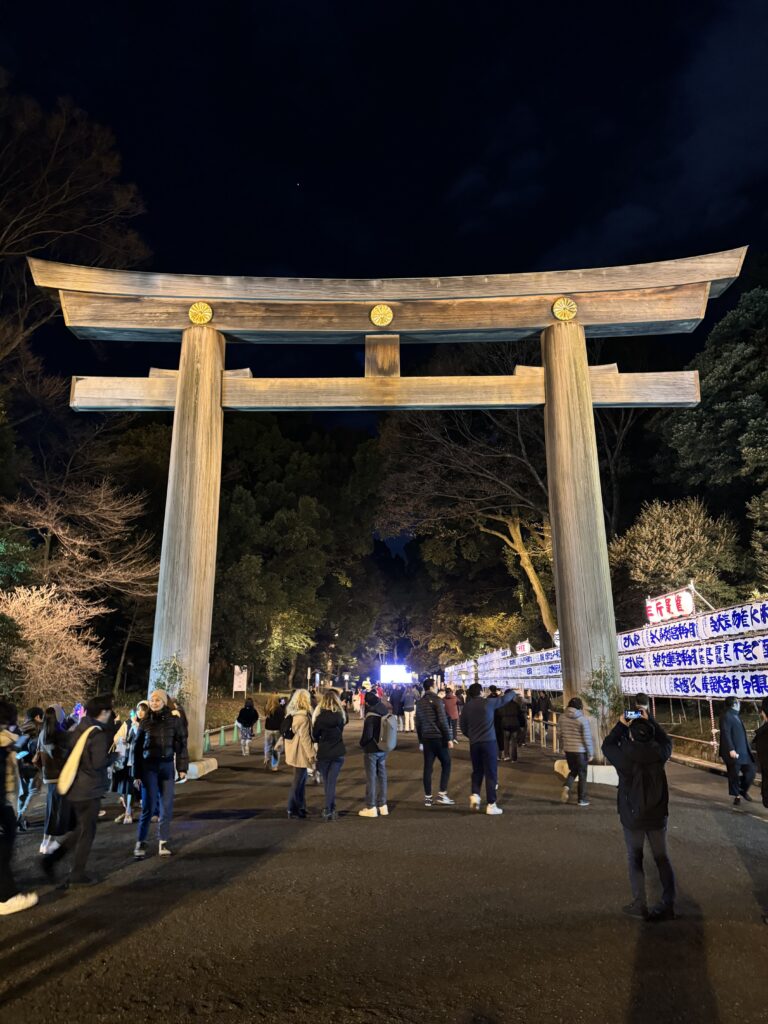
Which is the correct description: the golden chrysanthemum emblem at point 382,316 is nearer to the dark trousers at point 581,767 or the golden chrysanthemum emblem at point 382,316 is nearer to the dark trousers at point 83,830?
the dark trousers at point 581,767

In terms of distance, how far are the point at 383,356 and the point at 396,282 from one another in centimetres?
A: 139

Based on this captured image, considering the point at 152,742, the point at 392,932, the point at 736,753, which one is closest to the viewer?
the point at 392,932

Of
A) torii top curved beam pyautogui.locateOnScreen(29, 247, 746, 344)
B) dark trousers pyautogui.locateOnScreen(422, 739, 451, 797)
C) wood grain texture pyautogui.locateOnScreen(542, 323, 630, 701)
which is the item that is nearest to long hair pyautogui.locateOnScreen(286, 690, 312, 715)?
dark trousers pyautogui.locateOnScreen(422, 739, 451, 797)

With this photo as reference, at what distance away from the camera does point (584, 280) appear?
12.3 meters

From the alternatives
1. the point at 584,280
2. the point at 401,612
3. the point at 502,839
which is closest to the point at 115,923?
the point at 502,839

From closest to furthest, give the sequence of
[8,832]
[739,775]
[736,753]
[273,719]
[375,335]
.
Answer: [8,832] < [736,753] < [739,775] < [273,719] < [375,335]

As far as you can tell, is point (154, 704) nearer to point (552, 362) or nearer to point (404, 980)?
point (404, 980)

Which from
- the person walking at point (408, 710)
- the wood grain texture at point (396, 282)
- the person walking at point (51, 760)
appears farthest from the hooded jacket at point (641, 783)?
the person walking at point (408, 710)

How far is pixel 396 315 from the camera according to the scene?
12688mm

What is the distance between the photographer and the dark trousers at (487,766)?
8070 millimetres

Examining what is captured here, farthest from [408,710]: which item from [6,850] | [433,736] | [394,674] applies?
[394,674]

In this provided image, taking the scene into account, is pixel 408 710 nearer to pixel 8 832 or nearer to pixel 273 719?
pixel 273 719

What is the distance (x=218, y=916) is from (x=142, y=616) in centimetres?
2221

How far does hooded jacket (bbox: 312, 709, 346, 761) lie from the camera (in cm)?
801
